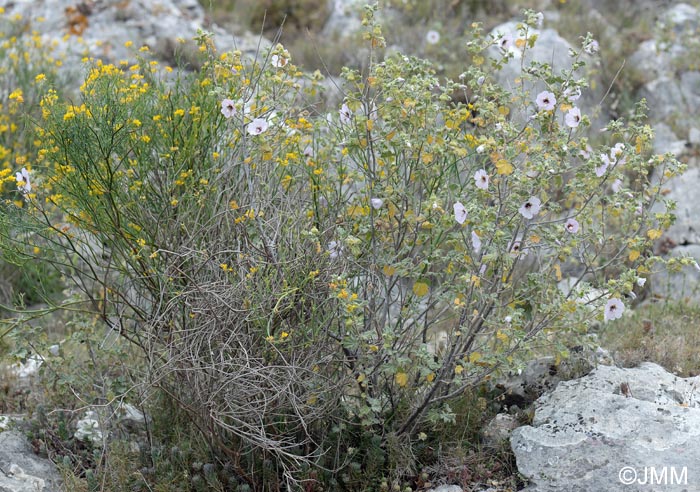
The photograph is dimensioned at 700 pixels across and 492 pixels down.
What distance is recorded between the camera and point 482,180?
135 inches

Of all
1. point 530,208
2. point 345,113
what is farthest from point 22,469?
point 530,208

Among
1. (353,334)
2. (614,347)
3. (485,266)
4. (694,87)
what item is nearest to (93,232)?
(353,334)

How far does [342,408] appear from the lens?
3818 mm

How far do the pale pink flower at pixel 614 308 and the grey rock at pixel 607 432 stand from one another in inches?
18.8

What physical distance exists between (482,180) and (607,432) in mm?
1213

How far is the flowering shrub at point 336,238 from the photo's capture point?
11.4ft

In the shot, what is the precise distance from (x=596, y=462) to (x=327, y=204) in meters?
1.64

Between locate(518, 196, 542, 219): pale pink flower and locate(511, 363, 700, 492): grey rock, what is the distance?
943 mm

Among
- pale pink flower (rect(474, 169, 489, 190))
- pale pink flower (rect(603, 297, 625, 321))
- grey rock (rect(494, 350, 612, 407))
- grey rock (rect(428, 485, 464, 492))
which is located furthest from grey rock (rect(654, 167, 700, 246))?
grey rock (rect(428, 485, 464, 492))

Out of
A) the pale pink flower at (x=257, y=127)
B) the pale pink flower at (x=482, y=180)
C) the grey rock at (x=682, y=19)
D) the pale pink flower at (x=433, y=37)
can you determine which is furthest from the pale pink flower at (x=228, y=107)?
the grey rock at (x=682, y=19)

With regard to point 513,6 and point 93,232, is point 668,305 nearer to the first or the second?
point 93,232

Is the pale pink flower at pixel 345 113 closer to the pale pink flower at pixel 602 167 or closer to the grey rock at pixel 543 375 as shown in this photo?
the pale pink flower at pixel 602 167

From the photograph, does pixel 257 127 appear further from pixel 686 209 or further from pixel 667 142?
pixel 667 142

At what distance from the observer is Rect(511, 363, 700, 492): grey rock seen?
3479mm
